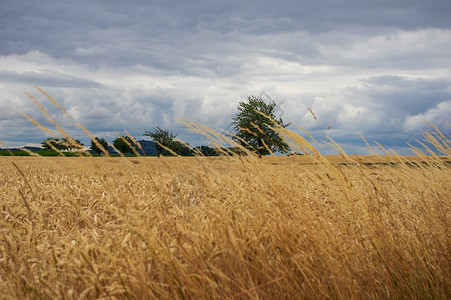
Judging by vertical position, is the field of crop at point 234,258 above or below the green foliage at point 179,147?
below

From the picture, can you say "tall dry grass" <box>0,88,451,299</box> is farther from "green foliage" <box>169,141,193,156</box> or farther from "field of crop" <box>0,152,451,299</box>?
"green foliage" <box>169,141,193,156</box>

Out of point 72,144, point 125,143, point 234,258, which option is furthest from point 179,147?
point 125,143

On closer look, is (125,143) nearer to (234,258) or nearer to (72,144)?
(72,144)

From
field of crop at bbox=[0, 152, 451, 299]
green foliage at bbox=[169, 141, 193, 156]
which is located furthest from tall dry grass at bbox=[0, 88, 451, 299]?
green foliage at bbox=[169, 141, 193, 156]

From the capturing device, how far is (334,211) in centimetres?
474

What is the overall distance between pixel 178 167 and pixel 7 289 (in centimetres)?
193

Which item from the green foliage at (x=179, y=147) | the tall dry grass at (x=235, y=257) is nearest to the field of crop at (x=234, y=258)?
the tall dry grass at (x=235, y=257)

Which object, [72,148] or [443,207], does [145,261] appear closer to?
[72,148]

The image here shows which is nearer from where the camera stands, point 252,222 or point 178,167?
point 252,222

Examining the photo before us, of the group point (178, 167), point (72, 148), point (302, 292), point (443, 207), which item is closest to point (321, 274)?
point (302, 292)

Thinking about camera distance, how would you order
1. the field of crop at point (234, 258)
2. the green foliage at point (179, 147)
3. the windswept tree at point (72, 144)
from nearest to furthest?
the field of crop at point (234, 258)
the windswept tree at point (72, 144)
the green foliage at point (179, 147)

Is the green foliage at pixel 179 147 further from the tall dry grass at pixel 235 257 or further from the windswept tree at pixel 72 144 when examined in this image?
the windswept tree at pixel 72 144

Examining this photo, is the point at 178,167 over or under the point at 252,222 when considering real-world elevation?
over

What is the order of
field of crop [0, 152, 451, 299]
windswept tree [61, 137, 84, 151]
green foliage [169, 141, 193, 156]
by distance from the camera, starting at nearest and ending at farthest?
field of crop [0, 152, 451, 299], windswept tree [61, 137, 84, 151], green foliage [169, 141, 193, 156]
